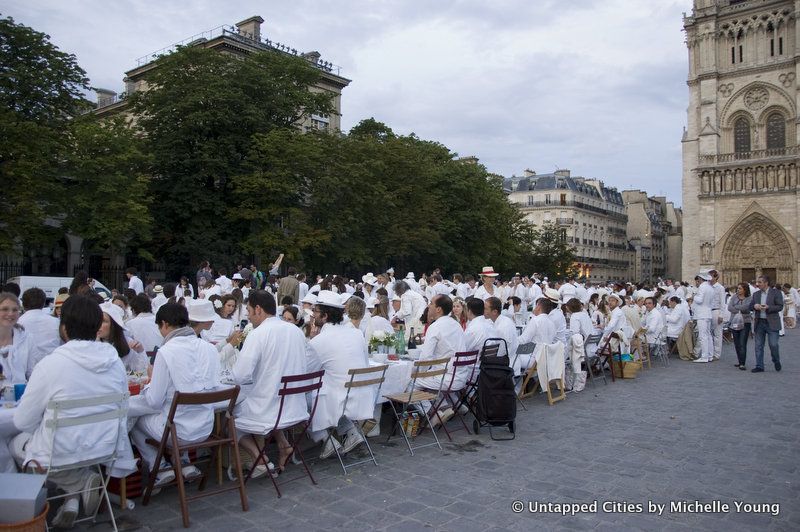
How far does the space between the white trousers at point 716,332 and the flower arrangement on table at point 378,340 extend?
1151cm

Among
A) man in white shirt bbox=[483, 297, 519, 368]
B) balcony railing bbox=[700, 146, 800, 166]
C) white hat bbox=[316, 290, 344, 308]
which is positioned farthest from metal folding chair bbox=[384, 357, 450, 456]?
balcony railing bbox=[700, 146, 800, 166]

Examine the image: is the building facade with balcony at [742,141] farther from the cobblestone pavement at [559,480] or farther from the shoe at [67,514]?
the shoe at [67,514]

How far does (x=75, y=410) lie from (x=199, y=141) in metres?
28.4

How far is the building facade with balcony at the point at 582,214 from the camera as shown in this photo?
81000mm

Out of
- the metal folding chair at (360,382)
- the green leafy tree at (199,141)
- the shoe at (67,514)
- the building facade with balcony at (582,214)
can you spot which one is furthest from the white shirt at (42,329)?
the building facade with balcony at (582,214)

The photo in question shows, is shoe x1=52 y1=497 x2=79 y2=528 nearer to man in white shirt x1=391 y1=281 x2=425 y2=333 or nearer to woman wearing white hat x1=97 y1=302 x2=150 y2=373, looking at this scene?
woman wearing white hat x1=97 y1=302 x2=150 y2=373

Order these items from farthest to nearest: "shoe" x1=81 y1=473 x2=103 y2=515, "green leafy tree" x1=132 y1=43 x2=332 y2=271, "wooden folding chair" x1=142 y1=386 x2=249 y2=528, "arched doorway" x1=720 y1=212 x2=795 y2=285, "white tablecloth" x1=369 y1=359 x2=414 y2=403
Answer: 1. "arched doorway" x1=720 y1=212 x2=795 y2=285
2. "green leafy tree" x1=132 y1=43 x2=332 y2=271
3. "white tablecloth" x1=369 y1=359 x2=414 y2=403
4. "wooden folding chair" x1=142 y1=386 x2=249 y2=528
5. "shoe" x1=81 y1=473 x2=103 y2=515

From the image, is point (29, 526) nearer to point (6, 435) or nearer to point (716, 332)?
point (6, 435)

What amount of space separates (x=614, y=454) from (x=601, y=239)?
86182 mm

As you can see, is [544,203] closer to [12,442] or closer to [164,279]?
[164,279]

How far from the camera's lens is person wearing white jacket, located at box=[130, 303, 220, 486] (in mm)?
5344

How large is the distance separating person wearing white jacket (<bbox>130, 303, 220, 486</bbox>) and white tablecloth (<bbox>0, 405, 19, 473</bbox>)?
0.91 metres

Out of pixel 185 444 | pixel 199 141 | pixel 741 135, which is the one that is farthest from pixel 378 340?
→ pixel 741 135

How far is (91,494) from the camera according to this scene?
485cm
